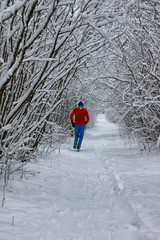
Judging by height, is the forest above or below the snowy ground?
above

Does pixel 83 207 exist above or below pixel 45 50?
below

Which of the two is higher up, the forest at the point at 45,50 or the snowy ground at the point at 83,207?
the forest at the point at 45,50

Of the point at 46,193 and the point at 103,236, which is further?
the point at 46,193

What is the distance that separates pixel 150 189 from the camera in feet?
8.77

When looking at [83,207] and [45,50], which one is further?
[45,50]

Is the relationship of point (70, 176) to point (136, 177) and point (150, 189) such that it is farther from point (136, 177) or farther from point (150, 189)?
point (150, 189)

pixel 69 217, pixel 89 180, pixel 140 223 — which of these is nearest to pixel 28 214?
pixel 69 217

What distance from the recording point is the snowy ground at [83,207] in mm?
1754

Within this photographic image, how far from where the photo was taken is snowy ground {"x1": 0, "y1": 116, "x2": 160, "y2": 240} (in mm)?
1754

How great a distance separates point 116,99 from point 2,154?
4.01 m

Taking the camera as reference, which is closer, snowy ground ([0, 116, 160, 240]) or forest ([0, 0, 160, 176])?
snowy ground ([0, 116, 160, 240])

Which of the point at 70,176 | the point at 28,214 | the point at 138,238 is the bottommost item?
the point at 70,176

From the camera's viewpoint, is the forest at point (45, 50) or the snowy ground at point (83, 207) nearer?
the snowy ground at point (83, 207)

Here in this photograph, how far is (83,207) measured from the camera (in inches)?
95.0
